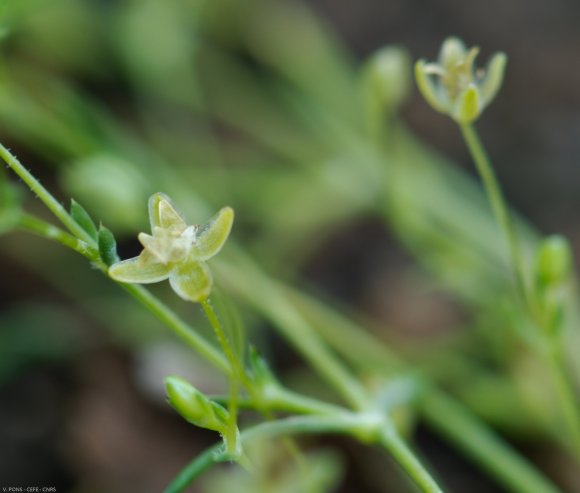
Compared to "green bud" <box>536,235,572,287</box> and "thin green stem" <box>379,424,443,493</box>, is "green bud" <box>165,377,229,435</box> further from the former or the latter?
"green bud" <box>536,235,572,287</box>

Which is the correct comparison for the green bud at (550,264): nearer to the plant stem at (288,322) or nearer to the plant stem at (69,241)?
the plant stem at (288,322)

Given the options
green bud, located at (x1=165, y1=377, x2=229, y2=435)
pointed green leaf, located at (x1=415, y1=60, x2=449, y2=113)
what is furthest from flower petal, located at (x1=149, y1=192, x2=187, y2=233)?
pointed green leaf, located at (x1=415, y1=60, x2=449, y2=113)

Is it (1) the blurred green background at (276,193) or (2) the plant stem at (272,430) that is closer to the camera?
(2) the plant stem at (272,430)

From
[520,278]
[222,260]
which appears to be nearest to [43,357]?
[222,260]

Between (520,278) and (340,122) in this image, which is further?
(340,122)

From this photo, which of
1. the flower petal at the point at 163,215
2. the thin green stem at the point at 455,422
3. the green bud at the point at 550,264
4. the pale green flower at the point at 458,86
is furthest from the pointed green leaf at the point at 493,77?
the thin green stem at the point at 455,422

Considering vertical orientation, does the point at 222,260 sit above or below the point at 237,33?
below

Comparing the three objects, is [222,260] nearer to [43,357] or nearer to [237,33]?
[43,357]
